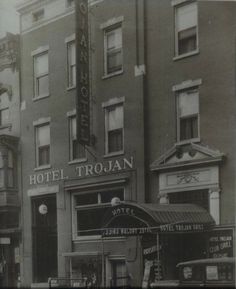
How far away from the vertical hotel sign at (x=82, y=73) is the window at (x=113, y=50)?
81cm

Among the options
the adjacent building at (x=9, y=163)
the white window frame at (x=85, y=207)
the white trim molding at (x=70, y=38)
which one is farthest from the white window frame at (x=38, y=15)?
the white window frame at (x=85, y=207)

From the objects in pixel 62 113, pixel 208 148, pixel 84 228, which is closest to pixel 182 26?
pixel 208 148

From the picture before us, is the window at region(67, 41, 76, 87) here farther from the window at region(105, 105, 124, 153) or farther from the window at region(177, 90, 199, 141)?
the window at region(177, 90, 199, 141)

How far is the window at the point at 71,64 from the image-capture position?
16.6m

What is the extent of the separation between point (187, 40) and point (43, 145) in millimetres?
5831

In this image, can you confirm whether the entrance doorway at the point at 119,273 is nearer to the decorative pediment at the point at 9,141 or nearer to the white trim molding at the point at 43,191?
the white trim molding at the point at 43,191

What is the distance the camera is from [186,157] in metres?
13.5

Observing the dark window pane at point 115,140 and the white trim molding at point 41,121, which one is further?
the white trim molding at point 41,121

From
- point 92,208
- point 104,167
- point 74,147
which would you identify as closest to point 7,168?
point 74,147

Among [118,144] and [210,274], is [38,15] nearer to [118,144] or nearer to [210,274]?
[118,144]

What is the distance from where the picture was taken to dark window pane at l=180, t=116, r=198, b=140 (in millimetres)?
13547

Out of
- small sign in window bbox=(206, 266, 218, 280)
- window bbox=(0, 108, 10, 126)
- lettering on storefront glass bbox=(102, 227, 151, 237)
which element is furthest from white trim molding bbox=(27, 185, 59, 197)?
small sign in window bbox=(206, 266, 218, 280)

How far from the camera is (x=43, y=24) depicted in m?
17.5

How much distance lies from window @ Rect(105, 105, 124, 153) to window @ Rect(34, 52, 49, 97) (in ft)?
8.91
